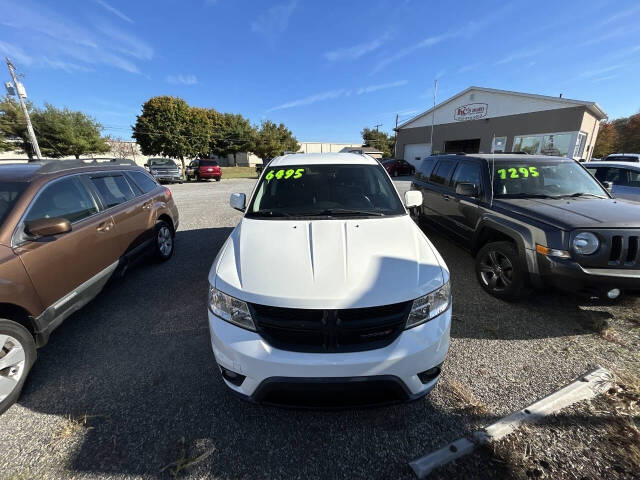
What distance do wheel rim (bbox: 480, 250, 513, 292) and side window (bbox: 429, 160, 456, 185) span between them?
6.71 feet

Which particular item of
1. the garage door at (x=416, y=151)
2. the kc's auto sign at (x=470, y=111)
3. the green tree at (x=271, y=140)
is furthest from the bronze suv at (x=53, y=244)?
the green tree at (x=271, y=140)

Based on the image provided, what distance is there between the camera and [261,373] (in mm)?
1604

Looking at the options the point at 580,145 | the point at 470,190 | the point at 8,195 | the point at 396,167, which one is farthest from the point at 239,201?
the point at 580,145

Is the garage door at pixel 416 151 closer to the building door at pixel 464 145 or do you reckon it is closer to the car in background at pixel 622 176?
the building door at pixel 464 145

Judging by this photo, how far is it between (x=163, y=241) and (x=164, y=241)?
0.03 meters

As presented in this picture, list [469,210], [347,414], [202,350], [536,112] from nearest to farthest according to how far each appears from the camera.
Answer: [347,414], [202,350], [469,210], [536,112]

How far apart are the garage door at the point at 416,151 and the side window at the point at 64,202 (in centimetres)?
2747

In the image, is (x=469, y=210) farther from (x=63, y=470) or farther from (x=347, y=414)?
(x=63, y=470)

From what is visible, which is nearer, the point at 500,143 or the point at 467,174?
the point at 467,174

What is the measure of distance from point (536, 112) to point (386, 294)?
24.9 meters

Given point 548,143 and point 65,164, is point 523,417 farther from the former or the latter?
point 548,143

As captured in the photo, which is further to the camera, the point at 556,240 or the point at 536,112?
the point at 536,112

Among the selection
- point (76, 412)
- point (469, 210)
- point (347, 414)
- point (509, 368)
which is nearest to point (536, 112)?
point (469, 210)

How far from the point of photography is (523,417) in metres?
1.87
